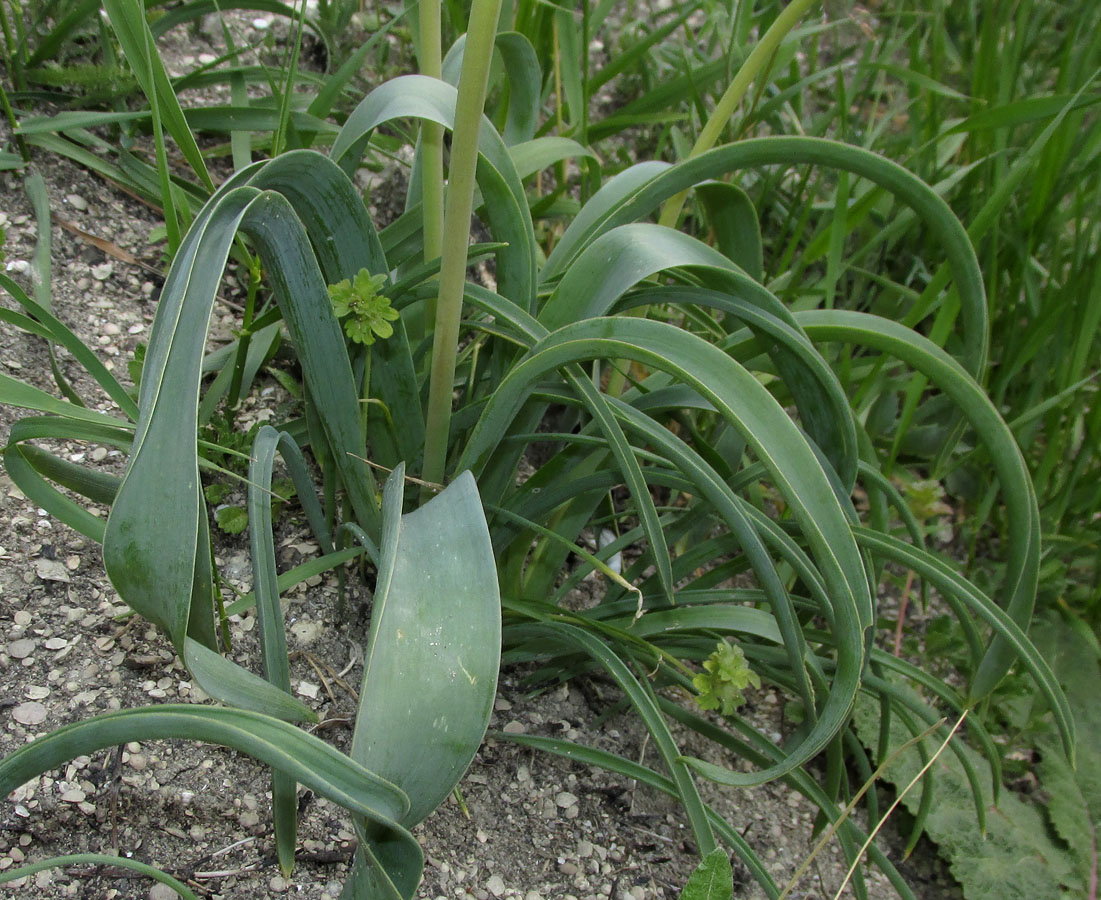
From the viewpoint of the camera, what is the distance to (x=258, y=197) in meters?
0.75

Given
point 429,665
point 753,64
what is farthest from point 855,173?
point 429,665

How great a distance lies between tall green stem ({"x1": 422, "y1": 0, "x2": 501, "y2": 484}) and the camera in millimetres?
693

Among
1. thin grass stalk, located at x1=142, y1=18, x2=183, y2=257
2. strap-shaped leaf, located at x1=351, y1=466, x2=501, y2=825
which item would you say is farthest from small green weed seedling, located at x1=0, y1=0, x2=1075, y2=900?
thin grass stalk, located at x1=142, y1=18, x2=183, y2=257

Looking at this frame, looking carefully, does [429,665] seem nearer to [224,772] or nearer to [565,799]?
[224,772]

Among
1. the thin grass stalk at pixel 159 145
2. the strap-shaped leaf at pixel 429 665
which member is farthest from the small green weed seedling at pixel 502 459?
the thin grass stalk at pixel 159 145

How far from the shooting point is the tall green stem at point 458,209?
693mm

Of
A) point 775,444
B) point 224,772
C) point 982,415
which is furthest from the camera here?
point 224,772

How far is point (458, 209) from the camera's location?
78 cm

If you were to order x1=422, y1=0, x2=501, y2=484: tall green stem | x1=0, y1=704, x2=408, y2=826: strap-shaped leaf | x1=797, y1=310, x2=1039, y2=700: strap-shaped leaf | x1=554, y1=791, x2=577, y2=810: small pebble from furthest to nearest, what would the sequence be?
A: x1=554, y1=791, x2=577, y2=810: small pebble → x1=797, y1=310, x2=1039, y2=700: strap-shaped leaf → x1=422, y1=0, x2=501, y2=484: tall green stem → x1=0, y1=704, x2=408, y2=826: strap-shaped leaf

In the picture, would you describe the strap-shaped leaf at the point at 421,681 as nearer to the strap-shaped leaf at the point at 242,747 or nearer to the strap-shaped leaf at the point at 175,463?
the strap-shaped leaf at the point at 242,747

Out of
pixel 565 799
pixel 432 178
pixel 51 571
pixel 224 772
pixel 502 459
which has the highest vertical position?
pixel 432 178

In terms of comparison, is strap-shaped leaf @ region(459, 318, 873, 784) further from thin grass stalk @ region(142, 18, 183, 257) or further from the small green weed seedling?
thin grass stalk @ region(142, 18, 183, 257)

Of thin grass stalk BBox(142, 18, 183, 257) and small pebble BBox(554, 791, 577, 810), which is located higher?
thin grass stalk BBox(142, 18, 183, 257)

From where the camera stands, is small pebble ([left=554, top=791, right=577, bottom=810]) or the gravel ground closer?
the gravel ground
